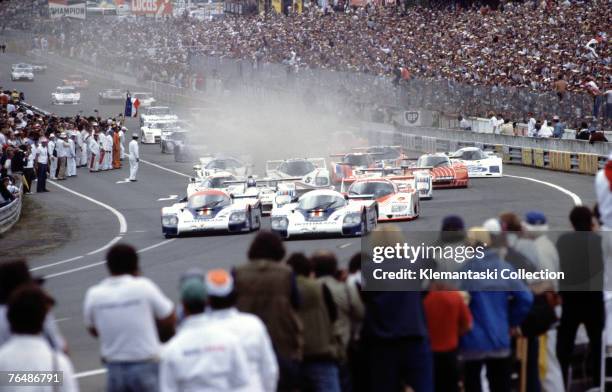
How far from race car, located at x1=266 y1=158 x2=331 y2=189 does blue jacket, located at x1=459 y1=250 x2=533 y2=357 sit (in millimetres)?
23470

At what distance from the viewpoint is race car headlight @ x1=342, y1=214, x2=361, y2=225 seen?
88.5 feet

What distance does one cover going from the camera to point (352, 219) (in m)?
27.0

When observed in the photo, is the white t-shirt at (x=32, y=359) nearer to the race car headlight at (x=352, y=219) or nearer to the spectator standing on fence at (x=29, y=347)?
the spectator standing on fence at (x=29, y=347)

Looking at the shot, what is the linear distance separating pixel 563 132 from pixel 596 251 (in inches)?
1316

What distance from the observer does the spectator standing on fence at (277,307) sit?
9.35m

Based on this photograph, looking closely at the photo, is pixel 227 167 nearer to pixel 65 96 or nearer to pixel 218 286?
pixel 218 286

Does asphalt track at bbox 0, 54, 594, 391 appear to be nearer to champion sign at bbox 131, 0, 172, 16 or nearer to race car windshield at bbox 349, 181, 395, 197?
race car windshield at bbox 349, 181, 395, 197

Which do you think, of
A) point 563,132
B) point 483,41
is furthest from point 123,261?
point 483,41

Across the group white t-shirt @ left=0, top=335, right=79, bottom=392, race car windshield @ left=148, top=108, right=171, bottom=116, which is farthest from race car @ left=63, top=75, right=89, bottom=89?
white t-shirt @ left=0, top=335, right=79, bottom=392

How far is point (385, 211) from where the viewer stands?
29453 millimetres

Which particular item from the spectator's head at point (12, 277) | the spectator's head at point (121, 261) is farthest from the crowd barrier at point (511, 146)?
the spectator's head at point (12, 277)

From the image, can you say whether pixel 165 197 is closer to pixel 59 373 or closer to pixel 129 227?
pixel 129 227

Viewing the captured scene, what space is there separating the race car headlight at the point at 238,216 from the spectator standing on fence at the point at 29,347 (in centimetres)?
2090

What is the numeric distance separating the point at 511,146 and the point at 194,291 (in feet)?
133
